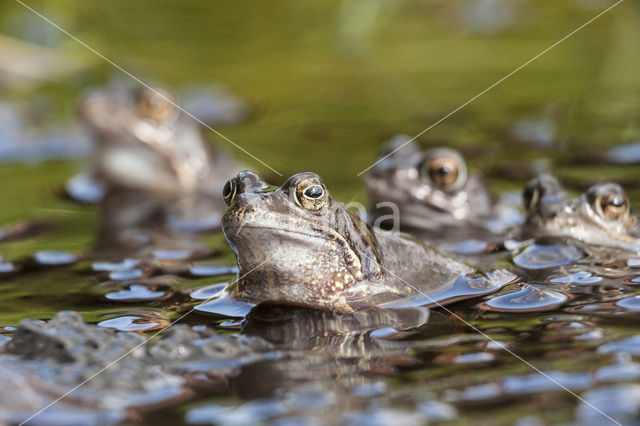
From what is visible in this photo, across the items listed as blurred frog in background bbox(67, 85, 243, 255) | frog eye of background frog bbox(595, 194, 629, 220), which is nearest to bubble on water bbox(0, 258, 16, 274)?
blurred frog in background bbox(67, 85, 243, 255)

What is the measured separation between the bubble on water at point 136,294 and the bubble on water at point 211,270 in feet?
1.48

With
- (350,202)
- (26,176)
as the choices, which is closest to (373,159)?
(350,202)

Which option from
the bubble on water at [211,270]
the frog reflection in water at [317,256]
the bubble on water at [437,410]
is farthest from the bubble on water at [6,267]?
the bubble on water at [437,410]

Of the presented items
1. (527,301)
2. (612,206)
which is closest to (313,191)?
(527,301)

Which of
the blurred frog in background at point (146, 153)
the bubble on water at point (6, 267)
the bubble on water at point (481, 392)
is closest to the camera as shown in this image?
the bubble on water at point (481, 392)

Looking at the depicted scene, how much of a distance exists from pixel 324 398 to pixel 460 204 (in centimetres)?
387

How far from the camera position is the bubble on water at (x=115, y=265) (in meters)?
6.04

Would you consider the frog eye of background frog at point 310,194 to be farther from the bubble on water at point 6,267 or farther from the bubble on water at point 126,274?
the bubble on water at point 6,267

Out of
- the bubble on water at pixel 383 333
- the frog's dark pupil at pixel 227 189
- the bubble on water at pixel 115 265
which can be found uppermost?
the frog's dark pupil at pixel 227 189

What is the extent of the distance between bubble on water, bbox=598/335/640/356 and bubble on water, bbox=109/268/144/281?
320 centimetres

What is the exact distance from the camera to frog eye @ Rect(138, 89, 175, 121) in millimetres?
9148

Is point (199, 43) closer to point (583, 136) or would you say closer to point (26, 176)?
point (26, 176)

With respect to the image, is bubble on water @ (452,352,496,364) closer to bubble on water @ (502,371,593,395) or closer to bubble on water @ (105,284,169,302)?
bubble on water @ (502,371,593,395)

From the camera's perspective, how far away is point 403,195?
7164 mm
